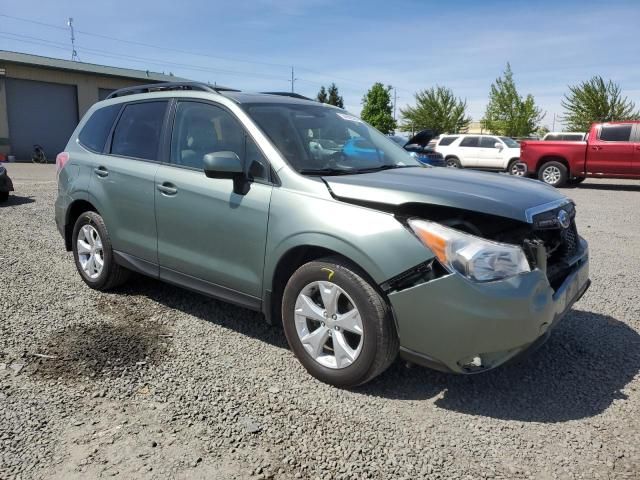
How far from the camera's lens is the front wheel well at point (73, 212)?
4844 mm

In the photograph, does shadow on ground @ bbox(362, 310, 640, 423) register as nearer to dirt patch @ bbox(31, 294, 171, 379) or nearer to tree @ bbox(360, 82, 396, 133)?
dirt patch @ bbox(31, 294, 171, 379)

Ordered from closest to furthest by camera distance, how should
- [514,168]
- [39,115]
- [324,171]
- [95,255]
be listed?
1. [324,171]
2. [95,255]
3. [514,168]
4. [39,115]

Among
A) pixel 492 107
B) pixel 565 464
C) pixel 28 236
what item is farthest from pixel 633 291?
pixel 492 107

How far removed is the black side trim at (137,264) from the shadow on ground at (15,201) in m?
6.88

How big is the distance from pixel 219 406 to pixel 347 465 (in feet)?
2.76

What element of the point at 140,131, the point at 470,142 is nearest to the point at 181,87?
the point at 140,131

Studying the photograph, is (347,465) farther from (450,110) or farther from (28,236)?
(450,110)

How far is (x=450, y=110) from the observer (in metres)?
51.1

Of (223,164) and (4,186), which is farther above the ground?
(223,164)

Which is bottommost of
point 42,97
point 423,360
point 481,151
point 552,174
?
point 423,360

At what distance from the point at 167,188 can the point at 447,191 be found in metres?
2.07

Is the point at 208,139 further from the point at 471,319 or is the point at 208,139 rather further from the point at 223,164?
the point at 471,319

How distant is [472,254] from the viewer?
2670 mm

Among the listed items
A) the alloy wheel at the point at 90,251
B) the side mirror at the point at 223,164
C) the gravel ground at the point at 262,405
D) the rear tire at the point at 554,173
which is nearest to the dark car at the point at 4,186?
the alloy wheel at the point at 90,251
